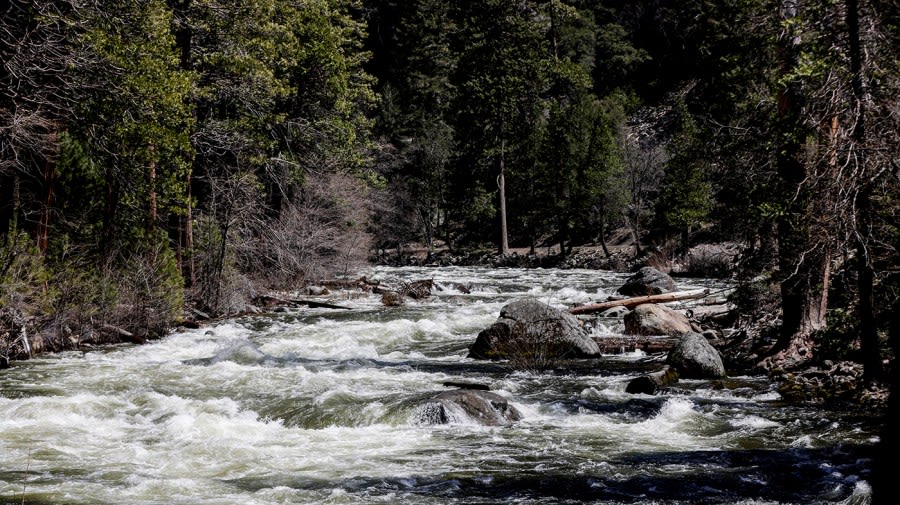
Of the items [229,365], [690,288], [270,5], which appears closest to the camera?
[229,365]

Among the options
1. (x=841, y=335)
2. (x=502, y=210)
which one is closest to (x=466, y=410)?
(x=841, y=335)

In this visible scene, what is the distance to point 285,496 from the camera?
7336 millimetres

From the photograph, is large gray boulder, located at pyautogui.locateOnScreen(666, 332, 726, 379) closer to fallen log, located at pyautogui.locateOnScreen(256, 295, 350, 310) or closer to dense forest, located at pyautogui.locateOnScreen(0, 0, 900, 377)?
dense forest, located at pyautogui.locateOnScreen(0, 0, 900, 377)

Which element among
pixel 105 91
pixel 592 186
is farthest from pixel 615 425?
pixel 592 186

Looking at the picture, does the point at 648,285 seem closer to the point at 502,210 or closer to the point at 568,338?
the point at 568,338

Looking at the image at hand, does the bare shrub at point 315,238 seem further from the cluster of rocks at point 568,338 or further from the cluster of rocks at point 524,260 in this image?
the cluster of rocks at point 524,260

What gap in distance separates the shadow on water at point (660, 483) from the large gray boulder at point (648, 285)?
55.0ft

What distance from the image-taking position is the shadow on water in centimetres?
729

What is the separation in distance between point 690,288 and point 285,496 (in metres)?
22.4

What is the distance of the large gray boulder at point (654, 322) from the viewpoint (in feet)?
55.7

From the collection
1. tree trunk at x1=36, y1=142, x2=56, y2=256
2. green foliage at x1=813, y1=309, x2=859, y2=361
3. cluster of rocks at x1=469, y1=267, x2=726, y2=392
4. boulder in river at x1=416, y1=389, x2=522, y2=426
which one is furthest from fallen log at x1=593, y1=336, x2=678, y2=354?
tree trunk at x1=36, y1=142, x2=56, y2=256

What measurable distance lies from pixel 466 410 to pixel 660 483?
3181 millimetres

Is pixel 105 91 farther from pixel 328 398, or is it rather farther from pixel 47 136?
pixel 328 398

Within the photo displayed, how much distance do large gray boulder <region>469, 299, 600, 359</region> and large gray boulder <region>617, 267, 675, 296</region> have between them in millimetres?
10150
